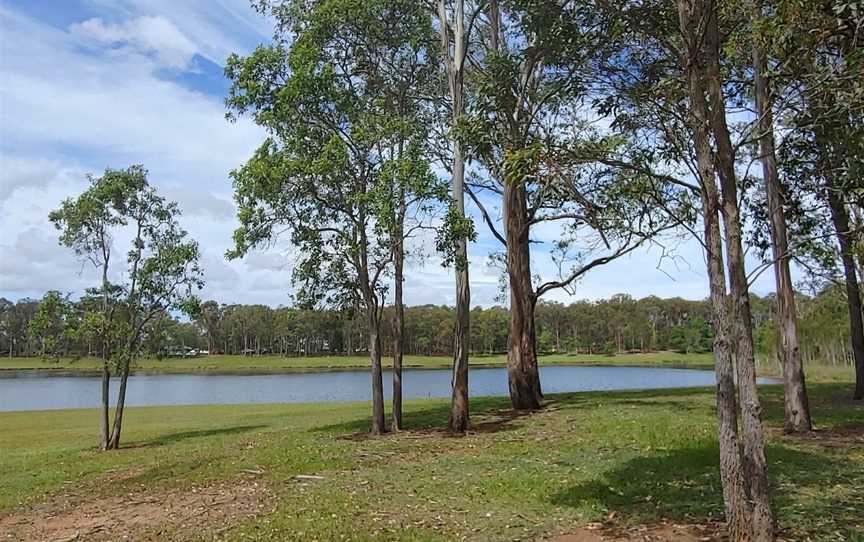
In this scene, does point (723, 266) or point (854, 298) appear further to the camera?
point (854, 298)

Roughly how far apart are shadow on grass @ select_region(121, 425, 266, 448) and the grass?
6624 centimetres

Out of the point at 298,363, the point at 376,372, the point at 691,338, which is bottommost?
the point at 298,363

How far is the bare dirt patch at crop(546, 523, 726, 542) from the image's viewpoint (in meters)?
6.23

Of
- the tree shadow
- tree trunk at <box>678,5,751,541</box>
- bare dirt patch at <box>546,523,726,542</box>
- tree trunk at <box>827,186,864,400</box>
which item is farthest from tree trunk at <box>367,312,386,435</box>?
tree trunk at <box>827,186,864,400</box>

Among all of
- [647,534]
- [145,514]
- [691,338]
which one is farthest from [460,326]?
[691,338]

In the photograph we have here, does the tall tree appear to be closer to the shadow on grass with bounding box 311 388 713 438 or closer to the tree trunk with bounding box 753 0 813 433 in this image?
the shadow on grass with bounding box 311 388 713 438

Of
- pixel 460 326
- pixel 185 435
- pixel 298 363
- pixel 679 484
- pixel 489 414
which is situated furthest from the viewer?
pixel 298 363

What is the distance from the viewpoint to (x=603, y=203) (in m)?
10.6

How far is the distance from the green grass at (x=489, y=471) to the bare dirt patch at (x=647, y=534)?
230 millimetres

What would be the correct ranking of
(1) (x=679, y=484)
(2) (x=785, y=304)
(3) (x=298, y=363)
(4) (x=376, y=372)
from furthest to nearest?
(3) (x=298, y=363) → (4) (x=376, y=372) → (2) (x=785, y=304) → (1) (x=679, y=484)

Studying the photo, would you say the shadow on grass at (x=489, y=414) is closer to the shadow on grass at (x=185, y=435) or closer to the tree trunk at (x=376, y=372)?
the tree trunk at (x=376, y=372)

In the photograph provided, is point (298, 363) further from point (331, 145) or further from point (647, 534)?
point (647, 534)

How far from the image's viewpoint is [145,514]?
871cm

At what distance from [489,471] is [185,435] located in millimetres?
12585
